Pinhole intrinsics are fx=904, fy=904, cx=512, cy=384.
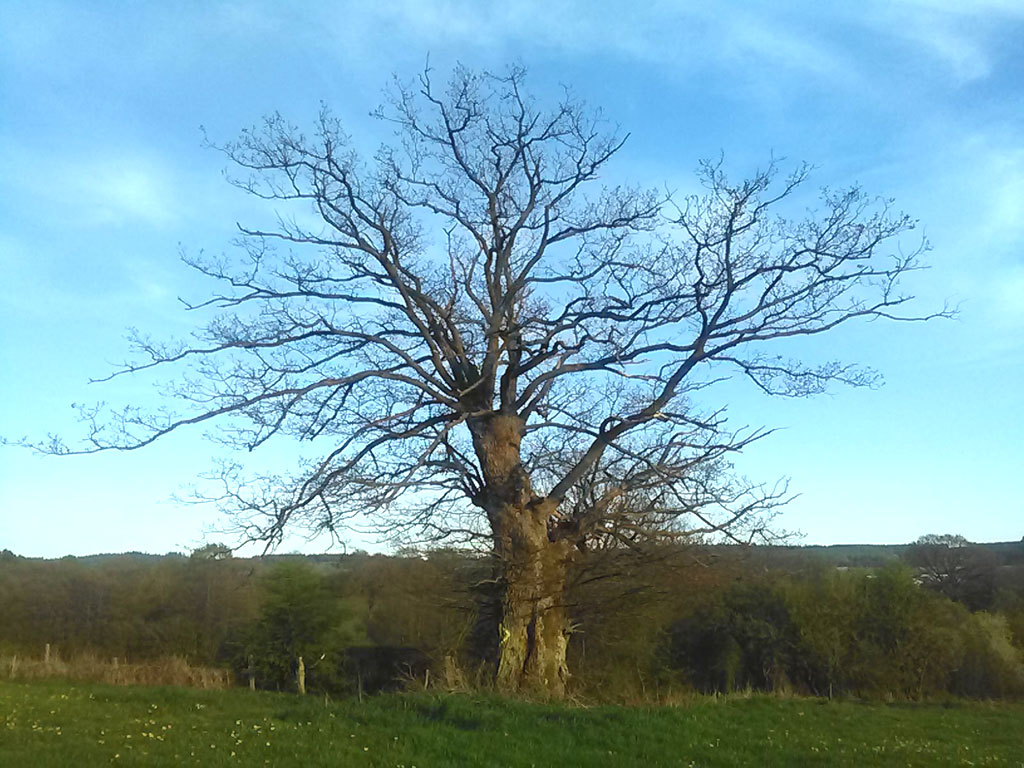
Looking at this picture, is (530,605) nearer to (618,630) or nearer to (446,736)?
(446,736)

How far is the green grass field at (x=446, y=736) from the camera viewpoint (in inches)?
323

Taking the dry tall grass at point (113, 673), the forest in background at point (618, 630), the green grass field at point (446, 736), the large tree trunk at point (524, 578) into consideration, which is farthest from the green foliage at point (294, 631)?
the large tree trunk at point (524, 578)

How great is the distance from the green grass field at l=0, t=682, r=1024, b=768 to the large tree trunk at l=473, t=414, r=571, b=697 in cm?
206

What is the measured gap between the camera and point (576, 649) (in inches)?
898

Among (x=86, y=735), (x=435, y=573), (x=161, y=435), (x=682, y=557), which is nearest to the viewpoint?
(x=86, y=735)

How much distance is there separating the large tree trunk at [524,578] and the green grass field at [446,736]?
206 centimetres

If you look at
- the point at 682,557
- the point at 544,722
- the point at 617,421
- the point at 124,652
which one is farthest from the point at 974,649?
the point at 124,652

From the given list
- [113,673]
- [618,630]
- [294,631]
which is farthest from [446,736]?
[294,631]

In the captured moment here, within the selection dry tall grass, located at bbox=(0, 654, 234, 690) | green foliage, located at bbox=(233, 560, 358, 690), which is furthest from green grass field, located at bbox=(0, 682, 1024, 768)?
green foliage, located at bbox=(233, 560, 358, 690)

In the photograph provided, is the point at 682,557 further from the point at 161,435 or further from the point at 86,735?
the point at 86,735

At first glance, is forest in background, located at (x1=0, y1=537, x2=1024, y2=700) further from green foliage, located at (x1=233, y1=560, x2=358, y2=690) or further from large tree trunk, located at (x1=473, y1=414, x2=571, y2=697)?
large tree trunk, located at (x1=473, y1=414, x2=571, y2=697)

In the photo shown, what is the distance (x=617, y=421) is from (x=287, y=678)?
1937cm

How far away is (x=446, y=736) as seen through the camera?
9.17 metres

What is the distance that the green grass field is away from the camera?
8203 mm
